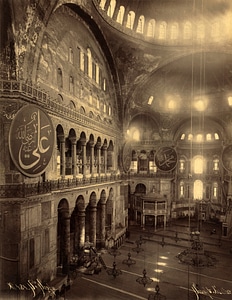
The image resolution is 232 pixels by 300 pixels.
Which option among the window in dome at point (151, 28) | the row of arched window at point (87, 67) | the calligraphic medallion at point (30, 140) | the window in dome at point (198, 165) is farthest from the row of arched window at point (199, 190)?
the calligraphic medallion at point (30, 140)

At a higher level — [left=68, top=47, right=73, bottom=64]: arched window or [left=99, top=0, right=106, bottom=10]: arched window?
[left=99, top=0, right=106, bottom=10]: arched window

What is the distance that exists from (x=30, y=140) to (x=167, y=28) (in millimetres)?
14330

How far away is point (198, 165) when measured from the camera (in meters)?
24.8

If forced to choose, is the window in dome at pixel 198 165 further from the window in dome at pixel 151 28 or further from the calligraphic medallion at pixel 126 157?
the window in dome at pixel 151 28

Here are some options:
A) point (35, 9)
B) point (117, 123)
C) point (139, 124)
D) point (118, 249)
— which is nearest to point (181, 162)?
point (139, 124)

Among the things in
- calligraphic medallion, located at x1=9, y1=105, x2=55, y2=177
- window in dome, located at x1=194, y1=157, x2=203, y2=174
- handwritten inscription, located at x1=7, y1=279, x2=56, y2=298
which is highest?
calligraphic medallion, located at x1=9, y1=105, x2=55, y2=177

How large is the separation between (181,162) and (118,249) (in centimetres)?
1152

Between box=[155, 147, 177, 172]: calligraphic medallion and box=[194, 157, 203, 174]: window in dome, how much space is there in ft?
22.0

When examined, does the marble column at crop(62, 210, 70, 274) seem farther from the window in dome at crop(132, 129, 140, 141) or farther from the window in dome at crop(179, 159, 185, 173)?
the window in dome at crop(179, 159, 185, 173)

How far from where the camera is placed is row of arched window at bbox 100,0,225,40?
16.9 metres

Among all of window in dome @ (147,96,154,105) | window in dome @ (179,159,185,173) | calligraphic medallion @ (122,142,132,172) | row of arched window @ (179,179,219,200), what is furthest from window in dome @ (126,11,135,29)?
row of arched window @ (179,179,219,200)

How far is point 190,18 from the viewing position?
57.6 feet

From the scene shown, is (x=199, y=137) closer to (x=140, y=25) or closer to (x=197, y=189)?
(x=197, y=189)

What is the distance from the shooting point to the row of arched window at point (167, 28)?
16891 millimetres
